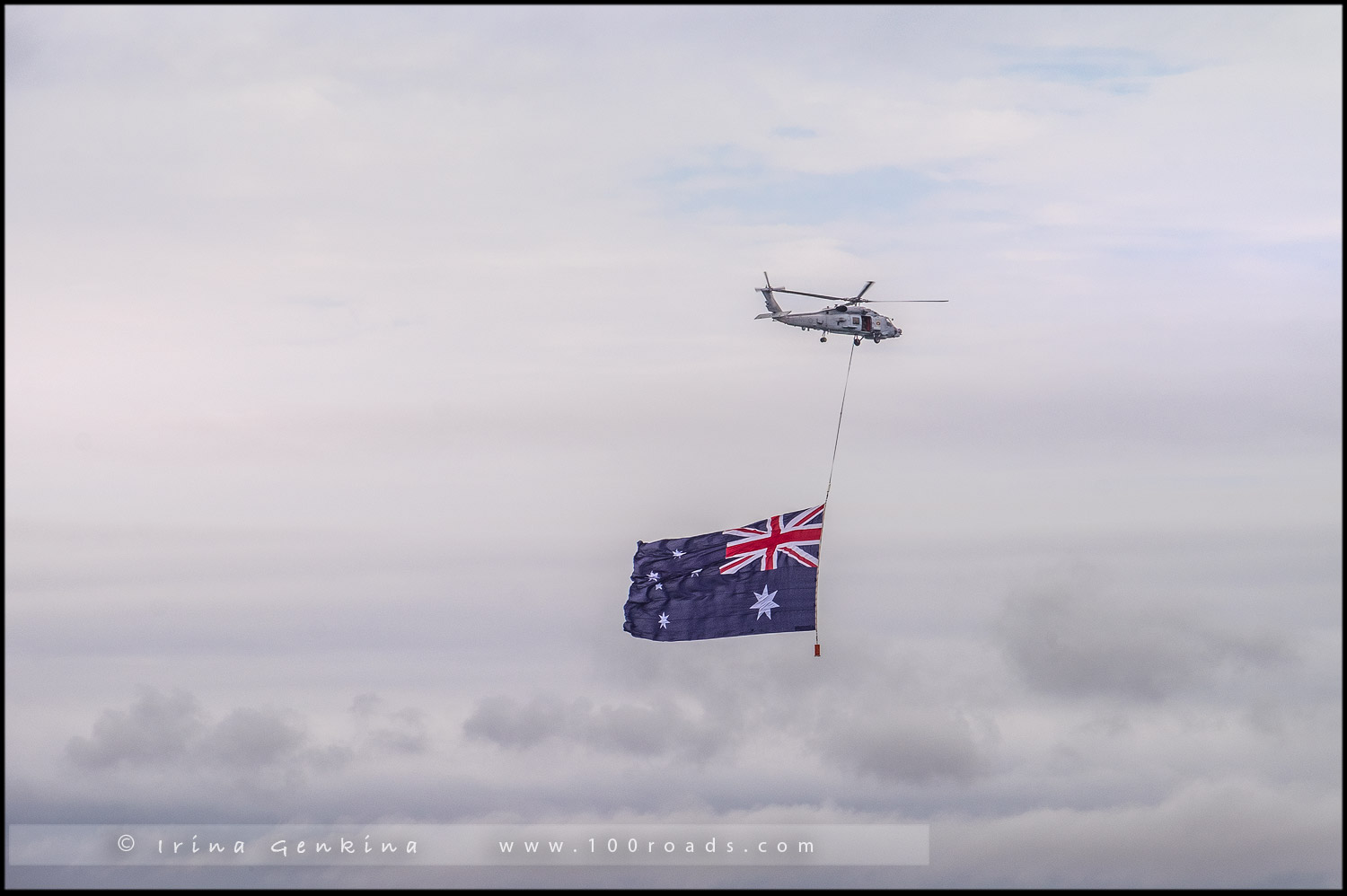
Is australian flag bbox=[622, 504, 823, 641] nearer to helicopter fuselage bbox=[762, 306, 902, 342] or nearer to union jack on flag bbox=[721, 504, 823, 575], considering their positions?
union jack on flag bbox=[721, 504, 823, 575]

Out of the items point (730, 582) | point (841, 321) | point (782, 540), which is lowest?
point (730, 582)

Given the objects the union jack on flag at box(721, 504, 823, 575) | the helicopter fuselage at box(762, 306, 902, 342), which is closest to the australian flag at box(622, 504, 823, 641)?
the union jack on flag at box(721, 504, 823, 575)

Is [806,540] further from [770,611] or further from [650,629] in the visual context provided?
[650,629]

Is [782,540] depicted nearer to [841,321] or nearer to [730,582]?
[730,582]

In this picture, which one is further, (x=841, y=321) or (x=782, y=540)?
(x=841, y=321)

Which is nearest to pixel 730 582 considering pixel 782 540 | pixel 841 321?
pixel 782 540

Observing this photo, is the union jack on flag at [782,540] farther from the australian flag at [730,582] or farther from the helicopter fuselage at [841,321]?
the helicopter fuselage at [841,321]

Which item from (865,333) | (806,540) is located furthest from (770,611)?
(865,333)
